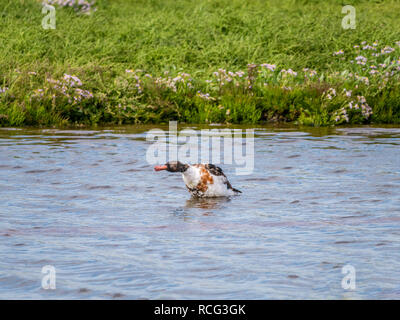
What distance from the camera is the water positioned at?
571cm

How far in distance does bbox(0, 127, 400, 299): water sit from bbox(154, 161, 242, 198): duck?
0.13 metres

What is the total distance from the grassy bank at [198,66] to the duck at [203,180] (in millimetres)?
6793

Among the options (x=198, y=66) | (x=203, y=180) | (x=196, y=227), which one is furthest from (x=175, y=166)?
(x=198, y=66)

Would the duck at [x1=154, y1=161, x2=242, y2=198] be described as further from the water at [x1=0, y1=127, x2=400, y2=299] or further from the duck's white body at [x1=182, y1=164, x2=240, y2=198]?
the water at [x1=0, y1=127, x2=400, y2=299]

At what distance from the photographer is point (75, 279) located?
578 centimetres

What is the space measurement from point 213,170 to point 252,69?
331 inches

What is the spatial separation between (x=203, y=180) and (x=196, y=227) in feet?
4.72

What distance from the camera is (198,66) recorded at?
18672 millimetres

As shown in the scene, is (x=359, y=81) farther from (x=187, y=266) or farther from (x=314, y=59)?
(x=187, y=266)

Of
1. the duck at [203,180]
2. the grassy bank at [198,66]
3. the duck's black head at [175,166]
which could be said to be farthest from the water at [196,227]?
the grassy bank at [198,66]

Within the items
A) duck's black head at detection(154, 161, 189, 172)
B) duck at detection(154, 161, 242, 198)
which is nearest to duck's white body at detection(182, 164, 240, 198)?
duck at detection(154, 161, 242, 198)

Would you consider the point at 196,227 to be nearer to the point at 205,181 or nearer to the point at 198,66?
the point at 205,181

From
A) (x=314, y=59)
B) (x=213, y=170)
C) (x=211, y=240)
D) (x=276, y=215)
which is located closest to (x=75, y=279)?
(x=211, y=240)
